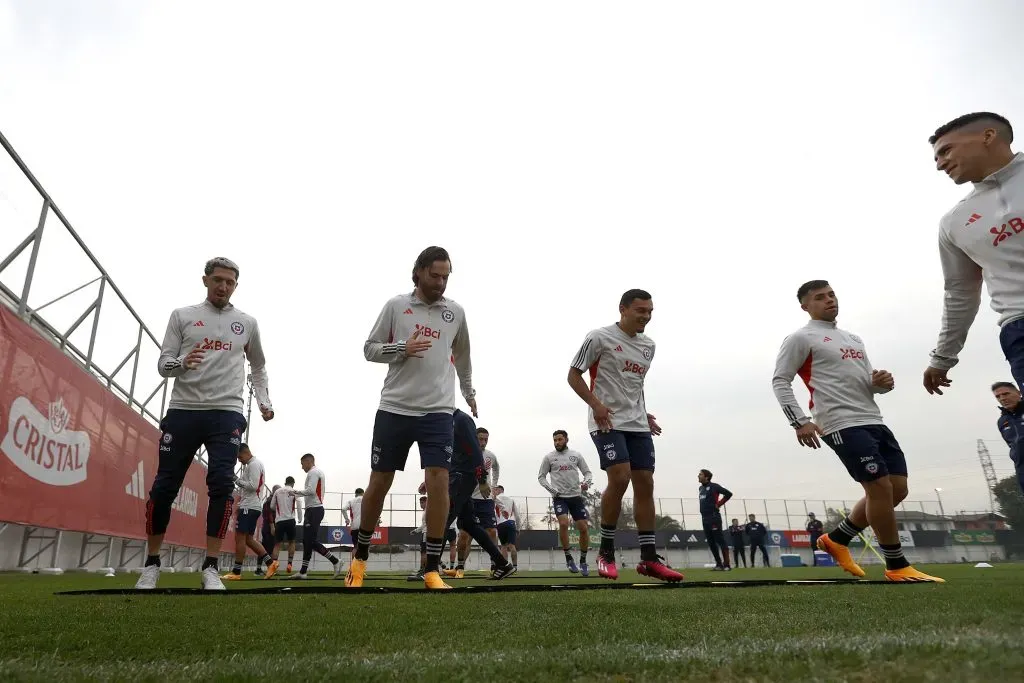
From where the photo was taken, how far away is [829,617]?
2.13 metres

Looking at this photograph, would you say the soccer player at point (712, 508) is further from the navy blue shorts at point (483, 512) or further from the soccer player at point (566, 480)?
the navy blue shorts at point (483, 512)

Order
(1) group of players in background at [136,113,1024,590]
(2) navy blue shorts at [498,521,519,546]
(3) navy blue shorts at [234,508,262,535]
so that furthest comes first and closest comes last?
(2) navy blue shorts at [498,521,519,546], (3) navy blue shorts at [234,508,262,535], (1) group of players in background at [136,113,1024,590]

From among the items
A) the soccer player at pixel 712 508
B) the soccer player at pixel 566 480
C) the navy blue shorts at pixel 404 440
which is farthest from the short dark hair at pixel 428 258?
the soccer player at pixel 712 508

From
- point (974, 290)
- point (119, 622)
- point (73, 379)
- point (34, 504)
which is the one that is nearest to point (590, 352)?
point (974, 290)

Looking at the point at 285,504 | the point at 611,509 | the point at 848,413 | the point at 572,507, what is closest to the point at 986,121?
the point at 848,413

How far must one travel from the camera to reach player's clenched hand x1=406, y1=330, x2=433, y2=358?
14.7 feet

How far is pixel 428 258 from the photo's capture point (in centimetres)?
478

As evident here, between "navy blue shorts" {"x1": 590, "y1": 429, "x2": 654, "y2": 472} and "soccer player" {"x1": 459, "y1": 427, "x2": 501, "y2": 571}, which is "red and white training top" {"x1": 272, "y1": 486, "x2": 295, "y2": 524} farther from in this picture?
"navy blue shorts" {"x1": 590, "y1": 429, "x2": 654, "y2": 472}

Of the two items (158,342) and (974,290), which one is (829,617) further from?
(158,342)

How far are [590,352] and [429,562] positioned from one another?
2.40 m

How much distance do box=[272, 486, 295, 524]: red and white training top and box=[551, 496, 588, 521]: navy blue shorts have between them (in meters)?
5.13

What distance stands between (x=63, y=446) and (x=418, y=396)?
5.03m

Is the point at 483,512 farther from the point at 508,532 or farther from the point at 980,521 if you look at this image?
the point at 980,521

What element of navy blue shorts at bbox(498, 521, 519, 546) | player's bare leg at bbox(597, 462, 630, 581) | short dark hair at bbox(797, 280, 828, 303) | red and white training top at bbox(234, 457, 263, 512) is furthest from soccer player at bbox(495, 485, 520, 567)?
short dark hair at bbox(797, 280, 828, 303)
